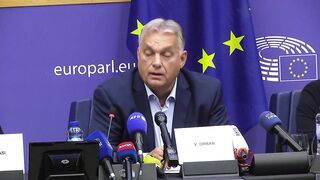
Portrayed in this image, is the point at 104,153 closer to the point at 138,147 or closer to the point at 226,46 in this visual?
the point at 138,147

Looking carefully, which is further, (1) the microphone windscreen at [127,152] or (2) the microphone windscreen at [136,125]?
(2) the microphone windscreen at [136,125]

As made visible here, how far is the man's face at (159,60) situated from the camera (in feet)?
10.6

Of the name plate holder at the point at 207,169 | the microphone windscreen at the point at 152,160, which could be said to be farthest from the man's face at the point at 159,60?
the name plate holder at the point at 207,169

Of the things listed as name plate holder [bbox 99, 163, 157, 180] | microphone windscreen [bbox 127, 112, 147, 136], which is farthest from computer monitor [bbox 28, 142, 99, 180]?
microphone windscreen [bbox 127, 112, 147, 136]

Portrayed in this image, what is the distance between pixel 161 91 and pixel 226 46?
0.96 m

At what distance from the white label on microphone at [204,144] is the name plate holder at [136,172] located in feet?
0.45

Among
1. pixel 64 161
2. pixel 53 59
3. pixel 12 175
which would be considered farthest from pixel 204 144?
pixel 53 59

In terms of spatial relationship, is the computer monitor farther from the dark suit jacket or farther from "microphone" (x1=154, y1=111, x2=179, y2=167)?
the dark suit jacket

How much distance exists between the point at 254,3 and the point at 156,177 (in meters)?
2.52

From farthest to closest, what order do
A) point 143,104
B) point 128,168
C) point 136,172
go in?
point 143,104, point 136,172, point 128,168

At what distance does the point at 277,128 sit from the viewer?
87.6 inches

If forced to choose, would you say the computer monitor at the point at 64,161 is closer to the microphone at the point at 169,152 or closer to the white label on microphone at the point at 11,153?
the white label on microphone at the point at 11,153

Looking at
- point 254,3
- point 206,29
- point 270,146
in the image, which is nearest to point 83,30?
point 206,29

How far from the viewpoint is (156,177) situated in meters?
1.97
